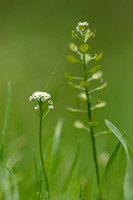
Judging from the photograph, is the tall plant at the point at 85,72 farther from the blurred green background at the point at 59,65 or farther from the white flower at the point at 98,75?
the blurred green background at the point at 59,65

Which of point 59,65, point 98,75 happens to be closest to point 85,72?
point 98,75

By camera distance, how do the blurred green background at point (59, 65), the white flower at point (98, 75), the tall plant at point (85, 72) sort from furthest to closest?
1. the blurred green background at point (59, 65)
2. the white flower at point (98, 75)
3. the tall plant at point (85, 72)

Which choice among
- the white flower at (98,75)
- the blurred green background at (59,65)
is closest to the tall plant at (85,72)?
the white flower at (98,75)

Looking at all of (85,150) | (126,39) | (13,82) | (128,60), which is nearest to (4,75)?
(13,82)

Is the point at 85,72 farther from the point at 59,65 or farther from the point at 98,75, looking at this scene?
the point at 59,65

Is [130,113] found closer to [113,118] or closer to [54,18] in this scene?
[113,118]

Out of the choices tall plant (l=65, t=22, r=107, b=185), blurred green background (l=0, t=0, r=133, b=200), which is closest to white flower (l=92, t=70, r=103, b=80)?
tall plant (l=65, t=22, r=107, b=185)

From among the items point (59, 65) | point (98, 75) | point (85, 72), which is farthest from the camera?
point (59, 65)

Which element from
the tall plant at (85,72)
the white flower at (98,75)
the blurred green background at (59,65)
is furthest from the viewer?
the blurred green background at (59,65)

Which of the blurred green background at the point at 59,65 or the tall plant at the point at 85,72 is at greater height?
the blurred green background at the point at 59,65
